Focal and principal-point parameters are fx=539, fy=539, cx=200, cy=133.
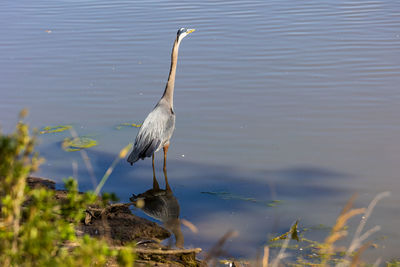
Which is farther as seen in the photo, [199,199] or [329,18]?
[329,18]

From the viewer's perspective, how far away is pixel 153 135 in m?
6.93

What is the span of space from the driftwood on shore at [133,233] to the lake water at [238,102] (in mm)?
431

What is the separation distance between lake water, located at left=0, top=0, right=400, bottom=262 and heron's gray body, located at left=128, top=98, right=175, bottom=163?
1.17 feet

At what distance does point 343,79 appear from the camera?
10.1 meters

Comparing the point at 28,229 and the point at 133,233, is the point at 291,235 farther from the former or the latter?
the point at 28,229

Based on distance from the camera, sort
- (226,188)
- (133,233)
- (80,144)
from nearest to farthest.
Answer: (133,233) < (226,188) < (80,144)

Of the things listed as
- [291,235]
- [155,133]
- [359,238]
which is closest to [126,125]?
[155,133]

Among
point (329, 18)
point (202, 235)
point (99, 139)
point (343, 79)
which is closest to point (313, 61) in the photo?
point (343, 79)

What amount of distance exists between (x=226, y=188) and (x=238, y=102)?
9.99 feet

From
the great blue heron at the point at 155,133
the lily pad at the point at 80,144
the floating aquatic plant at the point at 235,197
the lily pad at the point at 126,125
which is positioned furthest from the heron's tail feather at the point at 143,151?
the lily pad at the point at 126,125

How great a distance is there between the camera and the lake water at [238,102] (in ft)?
20.5

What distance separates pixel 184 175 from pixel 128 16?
10.2 m

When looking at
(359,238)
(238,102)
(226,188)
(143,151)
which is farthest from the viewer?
(238,102)

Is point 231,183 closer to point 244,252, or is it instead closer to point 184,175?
point 184,175
